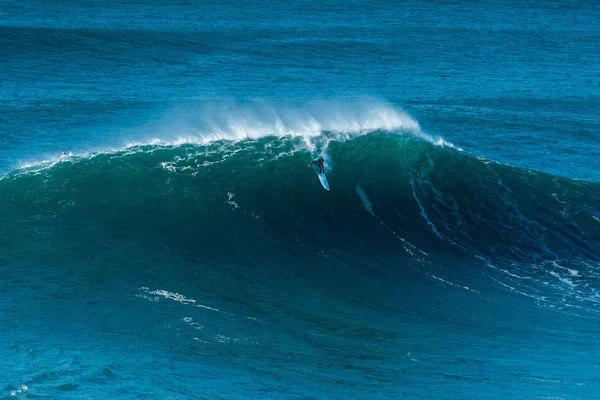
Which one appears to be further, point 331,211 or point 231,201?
point 331,211

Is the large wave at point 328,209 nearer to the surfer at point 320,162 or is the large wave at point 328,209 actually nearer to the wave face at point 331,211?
the wave face at point 331,211

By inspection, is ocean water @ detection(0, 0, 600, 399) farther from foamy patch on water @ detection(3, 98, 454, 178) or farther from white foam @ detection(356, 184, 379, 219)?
foamy patch on water @ detection(3, 98, 454, 178)

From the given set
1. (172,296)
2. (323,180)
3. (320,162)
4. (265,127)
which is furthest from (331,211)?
(172,296)

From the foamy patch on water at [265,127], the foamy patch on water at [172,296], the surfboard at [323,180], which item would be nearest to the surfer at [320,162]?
the surfboard at [323,180]

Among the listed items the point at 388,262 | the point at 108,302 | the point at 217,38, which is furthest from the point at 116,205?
the point at 217,38

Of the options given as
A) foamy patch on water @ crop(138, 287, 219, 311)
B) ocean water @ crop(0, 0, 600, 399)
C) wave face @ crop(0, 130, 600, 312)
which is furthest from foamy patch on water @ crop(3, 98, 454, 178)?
foamy patch on water @ crop(138, 287, 219, 311)

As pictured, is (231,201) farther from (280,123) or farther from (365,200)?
(280,123)

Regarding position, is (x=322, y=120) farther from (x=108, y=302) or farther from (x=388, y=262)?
(x=108, y=302)

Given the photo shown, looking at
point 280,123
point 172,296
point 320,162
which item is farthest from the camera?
point 280,123
